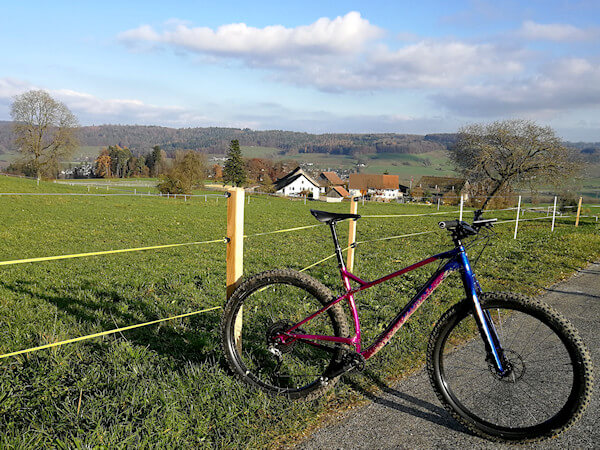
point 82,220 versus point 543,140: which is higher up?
point 543,140

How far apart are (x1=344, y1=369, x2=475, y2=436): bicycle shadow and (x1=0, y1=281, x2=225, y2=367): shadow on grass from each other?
124 cm

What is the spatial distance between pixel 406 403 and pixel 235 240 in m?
1.85

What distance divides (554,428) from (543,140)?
40.2 m

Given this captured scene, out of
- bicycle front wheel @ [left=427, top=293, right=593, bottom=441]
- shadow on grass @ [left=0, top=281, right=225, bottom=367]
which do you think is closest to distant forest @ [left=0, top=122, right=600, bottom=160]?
shadow on grass @ [left=0, top=281, right=225, bottom=367]

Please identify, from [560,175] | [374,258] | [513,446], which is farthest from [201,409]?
[560,175]

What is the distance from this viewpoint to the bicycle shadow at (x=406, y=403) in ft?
9.15

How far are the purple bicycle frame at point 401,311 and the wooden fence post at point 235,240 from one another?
1.43 ft

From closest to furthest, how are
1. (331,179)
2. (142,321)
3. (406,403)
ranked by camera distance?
(406,403)
(142,321)
(331,179)

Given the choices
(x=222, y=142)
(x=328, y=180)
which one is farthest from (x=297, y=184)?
(x=222, y=142)

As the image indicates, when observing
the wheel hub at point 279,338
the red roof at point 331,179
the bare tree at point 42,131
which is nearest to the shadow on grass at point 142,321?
the wheel hub at point 279,338

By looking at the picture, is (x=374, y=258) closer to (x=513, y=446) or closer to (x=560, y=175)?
(x=513, y=446)

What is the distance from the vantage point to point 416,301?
2852 millimetres

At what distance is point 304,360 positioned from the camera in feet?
11.4

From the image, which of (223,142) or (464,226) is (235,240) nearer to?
(464,226)
